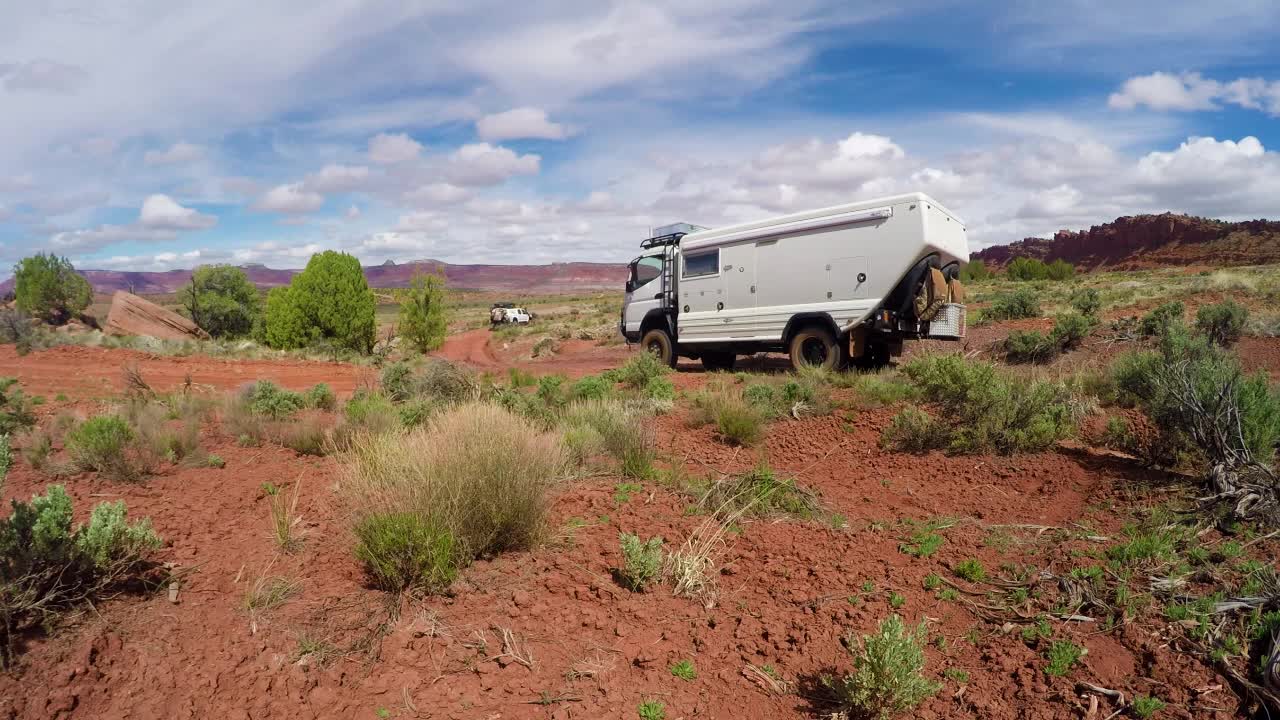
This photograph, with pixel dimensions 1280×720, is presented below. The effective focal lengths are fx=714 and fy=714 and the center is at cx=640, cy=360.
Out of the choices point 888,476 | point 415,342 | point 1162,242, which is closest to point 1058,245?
point 1162,242

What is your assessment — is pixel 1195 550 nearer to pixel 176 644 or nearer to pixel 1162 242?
pixel 176 644

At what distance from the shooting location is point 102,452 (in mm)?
6203

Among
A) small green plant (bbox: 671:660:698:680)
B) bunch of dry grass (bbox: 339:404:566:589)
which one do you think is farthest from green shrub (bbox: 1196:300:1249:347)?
small green plant (bbox: 671:660:698:680)

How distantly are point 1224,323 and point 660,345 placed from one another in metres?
11.0

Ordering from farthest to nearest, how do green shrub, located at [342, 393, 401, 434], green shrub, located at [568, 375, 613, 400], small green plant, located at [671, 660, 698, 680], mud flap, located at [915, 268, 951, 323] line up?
mud flap, located at [915, 268, 951, 323], green shrub, located at [568, 375, 613, 400], green shrub, located at [342, 393, 401, 434], small green plant, located at [671, 660, 698, 680]

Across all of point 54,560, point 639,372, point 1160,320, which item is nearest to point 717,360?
point 639,372

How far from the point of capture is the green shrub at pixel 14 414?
309 inches

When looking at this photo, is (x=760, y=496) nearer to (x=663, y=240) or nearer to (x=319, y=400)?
(x=319, y=400)

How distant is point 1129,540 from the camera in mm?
4500

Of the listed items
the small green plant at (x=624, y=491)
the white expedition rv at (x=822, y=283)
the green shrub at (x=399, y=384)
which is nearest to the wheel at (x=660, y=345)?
the white expedition rv at (x=822, y=283)

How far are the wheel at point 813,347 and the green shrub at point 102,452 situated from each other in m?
9.61

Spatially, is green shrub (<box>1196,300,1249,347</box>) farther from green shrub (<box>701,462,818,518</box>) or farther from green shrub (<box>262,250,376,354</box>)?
green shrub (<box>262,250,376,354</box>)

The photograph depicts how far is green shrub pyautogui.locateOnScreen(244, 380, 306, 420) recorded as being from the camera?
925 centimetres

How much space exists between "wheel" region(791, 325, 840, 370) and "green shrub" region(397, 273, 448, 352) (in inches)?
513
